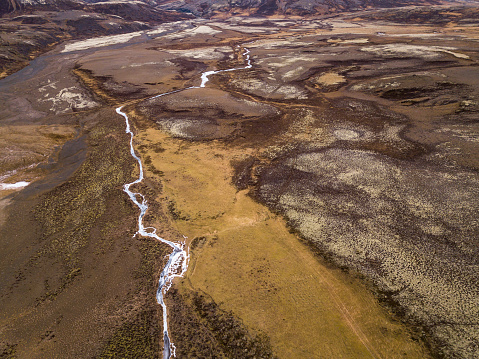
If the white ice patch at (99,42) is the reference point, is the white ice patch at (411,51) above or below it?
below

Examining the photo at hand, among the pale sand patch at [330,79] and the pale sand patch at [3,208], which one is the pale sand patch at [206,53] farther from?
the pale sand patch at [3,208]

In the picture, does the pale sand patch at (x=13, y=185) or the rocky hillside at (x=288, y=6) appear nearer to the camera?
the pale sand patch at (x=13, y=185)

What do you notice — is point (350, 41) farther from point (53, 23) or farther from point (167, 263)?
point (53, 23)

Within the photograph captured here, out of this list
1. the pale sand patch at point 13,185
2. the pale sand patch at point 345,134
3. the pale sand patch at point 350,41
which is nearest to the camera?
the pale sand patch at point 13,185

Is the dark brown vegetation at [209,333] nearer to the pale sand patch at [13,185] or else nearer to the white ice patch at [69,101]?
the pale sand patch at [13,185]

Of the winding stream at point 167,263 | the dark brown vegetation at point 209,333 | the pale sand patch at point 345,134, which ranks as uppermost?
the pale sand patch at point 345,134

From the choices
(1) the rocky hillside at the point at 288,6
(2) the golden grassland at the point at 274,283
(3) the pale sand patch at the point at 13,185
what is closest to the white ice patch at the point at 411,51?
(2) the golden grassland at the point at 274,283

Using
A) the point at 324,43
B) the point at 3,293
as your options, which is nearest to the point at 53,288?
the point at 3,293

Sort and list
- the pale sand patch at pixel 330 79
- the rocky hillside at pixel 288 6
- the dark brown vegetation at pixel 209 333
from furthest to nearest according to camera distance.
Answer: the rocky hillside at pixel 288 6
the pale sand patch at pixel 330 79
the dark brown vegetation at pixel 209 333

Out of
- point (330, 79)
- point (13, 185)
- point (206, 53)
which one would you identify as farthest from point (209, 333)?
point (206, 53)
